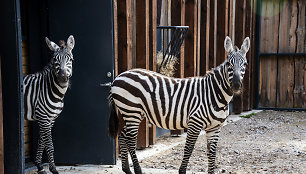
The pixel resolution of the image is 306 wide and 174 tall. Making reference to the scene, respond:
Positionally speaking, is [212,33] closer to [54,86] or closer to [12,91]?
[54,86]

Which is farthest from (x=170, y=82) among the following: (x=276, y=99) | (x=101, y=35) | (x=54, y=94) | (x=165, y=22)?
(x=276, y=99)

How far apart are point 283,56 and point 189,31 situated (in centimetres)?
379

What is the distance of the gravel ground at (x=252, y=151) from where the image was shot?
481cm

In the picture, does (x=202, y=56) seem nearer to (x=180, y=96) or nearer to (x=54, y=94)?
(x=180, y=96)

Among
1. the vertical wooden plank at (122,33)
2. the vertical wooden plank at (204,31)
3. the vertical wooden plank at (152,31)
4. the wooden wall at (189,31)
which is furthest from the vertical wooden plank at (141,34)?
the vertical wooden plank at (204,31)

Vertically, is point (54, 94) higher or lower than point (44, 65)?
lower

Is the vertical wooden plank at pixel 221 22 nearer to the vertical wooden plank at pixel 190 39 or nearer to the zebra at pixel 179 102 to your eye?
the vertical wooden plank at pixel 190 39

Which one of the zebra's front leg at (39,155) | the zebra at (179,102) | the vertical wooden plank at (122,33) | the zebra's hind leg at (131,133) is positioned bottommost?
the zebra's front leg at (39,155)

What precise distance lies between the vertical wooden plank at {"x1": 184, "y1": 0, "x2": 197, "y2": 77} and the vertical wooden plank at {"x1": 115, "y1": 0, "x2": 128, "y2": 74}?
2.17 meters

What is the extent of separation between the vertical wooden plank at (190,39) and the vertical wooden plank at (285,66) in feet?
A: 12.1

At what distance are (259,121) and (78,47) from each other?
5240mm

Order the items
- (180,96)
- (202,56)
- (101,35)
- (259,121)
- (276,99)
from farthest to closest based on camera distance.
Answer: (276,99) < (259,121) < (202,56) < (101,35) < (180,96)

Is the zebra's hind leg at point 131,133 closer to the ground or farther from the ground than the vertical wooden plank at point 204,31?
closer to the ground

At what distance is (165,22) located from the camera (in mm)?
7250
